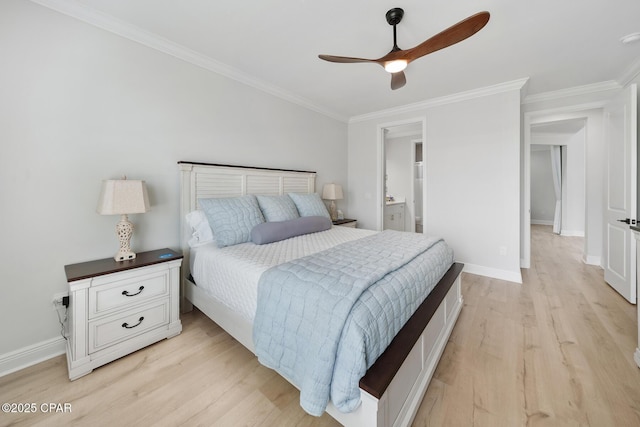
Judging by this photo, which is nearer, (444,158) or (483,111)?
(483,111)

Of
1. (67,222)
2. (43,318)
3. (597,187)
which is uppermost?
(597,187)

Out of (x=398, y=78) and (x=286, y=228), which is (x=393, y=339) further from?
(x=398, y=78)

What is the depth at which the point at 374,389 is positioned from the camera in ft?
3.11

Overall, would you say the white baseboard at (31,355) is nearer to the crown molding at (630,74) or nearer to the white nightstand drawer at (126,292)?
the white nightstand drawer at (126,292)

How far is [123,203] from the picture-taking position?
5.75 feet

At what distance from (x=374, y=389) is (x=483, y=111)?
3680 millimetres

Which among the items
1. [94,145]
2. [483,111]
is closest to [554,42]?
[483,111]

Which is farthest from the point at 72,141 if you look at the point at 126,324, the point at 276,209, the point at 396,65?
the point at 396,65

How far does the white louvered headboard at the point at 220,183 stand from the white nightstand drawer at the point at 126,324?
0.53 m

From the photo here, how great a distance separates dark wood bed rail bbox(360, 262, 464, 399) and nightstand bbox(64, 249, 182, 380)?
1697mm

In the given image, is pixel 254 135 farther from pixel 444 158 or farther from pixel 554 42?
pixel 554 42

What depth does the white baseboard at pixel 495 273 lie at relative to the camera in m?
3.08

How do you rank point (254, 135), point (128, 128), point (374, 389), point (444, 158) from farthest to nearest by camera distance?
point (444, 158)
point (254, 135)
point (128, 128)
point (374, 389)

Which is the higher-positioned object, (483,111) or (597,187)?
(483,111)
